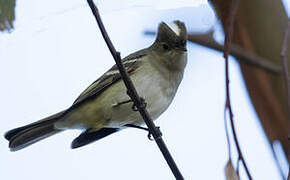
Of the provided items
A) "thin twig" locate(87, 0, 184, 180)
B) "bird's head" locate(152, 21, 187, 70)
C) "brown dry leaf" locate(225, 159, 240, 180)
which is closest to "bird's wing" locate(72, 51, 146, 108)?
"bird's head" locate(152, 21, 187, 70)

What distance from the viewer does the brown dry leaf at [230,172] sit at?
218cm

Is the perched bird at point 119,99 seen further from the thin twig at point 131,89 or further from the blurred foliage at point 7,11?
Result: the blurred foliage at point 7,11

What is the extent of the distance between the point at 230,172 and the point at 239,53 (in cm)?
143

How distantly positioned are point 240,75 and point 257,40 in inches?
13.6

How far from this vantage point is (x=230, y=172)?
86.8 inches

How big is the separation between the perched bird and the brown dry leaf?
1090 mm

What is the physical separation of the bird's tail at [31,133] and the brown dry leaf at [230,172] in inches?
68.4

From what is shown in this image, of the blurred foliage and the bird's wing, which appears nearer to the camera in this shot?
the blurred foliage

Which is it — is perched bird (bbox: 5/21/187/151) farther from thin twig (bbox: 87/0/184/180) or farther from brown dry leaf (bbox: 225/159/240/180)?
brown dry leaf (bbox: 225/159/240/180)

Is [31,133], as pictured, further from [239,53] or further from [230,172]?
[230,172]

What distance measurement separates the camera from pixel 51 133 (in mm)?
3600

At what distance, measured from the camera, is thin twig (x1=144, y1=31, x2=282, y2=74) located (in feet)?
10.5

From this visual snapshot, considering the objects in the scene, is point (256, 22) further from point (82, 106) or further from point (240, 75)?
point (82, 106)

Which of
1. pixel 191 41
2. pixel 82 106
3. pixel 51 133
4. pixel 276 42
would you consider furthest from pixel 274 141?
pixel 51 133
